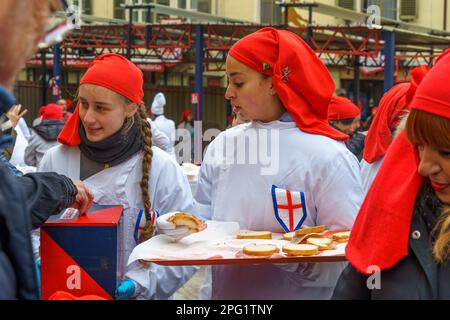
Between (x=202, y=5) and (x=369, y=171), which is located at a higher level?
(x=202, y=5)

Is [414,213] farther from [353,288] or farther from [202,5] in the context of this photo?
[202,5]

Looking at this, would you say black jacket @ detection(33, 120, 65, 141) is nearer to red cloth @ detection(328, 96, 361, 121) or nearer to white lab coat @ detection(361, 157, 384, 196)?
red cloth @ detection(328, 96, 361, 121)

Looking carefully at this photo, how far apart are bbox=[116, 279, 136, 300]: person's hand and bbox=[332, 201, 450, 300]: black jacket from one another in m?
0.72

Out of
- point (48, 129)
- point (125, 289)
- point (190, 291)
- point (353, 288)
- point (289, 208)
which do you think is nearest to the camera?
point (353, 288)

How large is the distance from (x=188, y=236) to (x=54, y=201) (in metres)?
0.67

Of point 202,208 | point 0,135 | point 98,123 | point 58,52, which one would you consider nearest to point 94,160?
point 98,123

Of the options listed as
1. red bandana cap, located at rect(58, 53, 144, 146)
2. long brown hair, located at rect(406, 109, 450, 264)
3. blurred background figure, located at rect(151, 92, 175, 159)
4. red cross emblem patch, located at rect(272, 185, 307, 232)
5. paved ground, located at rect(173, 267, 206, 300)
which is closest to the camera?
long brown hair, located at rect(406, 109, 450, 264)

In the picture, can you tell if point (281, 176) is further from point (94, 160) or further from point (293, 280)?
point (94, 160)

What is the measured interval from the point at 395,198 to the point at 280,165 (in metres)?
1.06

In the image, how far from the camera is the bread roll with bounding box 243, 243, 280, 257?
249cm

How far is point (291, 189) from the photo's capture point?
3000 mm

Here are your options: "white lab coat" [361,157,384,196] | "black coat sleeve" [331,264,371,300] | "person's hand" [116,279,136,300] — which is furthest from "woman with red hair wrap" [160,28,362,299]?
"white lab coat" [361,157,384,196]

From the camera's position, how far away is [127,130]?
3250mm

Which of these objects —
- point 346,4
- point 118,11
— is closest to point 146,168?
point 118,11
